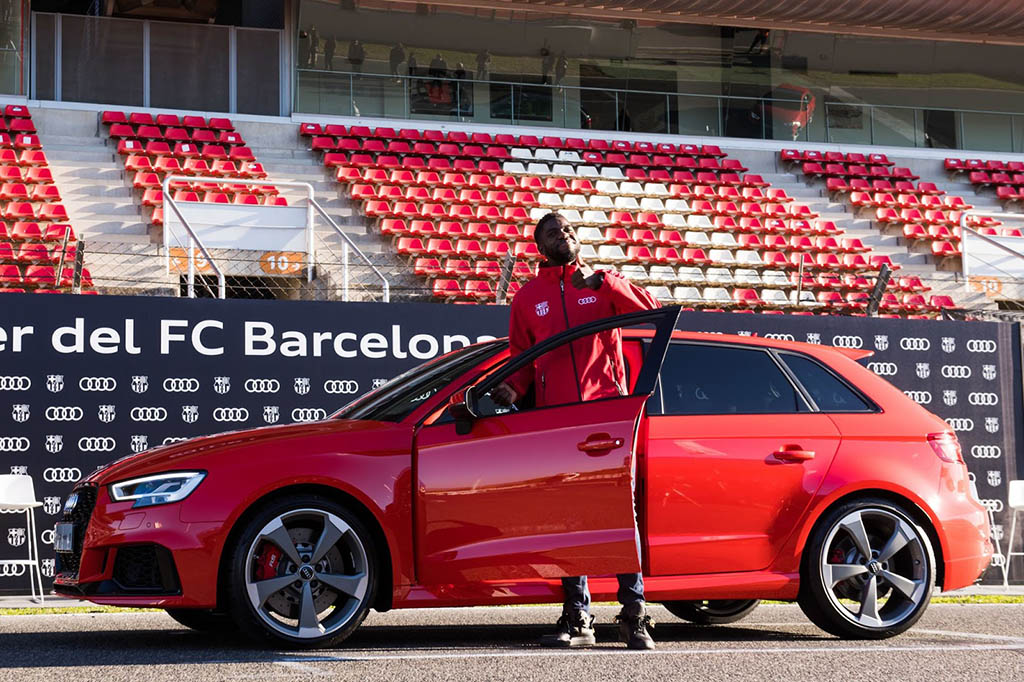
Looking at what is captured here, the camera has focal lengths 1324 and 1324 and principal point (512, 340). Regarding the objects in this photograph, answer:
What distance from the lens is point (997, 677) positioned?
5.12m

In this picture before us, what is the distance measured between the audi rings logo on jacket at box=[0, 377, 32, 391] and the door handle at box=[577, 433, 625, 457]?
458 centimetres

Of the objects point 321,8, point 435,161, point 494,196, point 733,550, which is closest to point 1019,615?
point 733,550

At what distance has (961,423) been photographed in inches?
396

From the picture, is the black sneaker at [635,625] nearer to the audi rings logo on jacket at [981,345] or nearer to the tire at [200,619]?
the tire at [200,619]

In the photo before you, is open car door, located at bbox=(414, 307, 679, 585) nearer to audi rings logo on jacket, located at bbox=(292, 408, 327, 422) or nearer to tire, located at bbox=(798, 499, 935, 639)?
tire, located at bbox=(798, 499, 935, 639)

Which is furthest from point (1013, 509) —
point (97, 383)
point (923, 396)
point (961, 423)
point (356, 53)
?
point (356, 53)

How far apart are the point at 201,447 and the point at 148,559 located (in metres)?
0.53

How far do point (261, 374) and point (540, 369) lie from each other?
3586 mm

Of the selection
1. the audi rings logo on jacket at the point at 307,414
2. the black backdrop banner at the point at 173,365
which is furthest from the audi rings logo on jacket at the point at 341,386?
the audi rings logo on jacket at the point at 307,414

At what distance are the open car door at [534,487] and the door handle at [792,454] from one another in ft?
3.05

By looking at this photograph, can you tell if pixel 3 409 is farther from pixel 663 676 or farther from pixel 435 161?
pixel 435 161

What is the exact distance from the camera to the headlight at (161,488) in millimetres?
5660

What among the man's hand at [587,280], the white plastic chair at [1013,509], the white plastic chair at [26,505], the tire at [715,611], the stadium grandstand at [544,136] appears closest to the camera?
the man's hand at [587,280]

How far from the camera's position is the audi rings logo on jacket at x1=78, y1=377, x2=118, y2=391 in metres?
8.74
